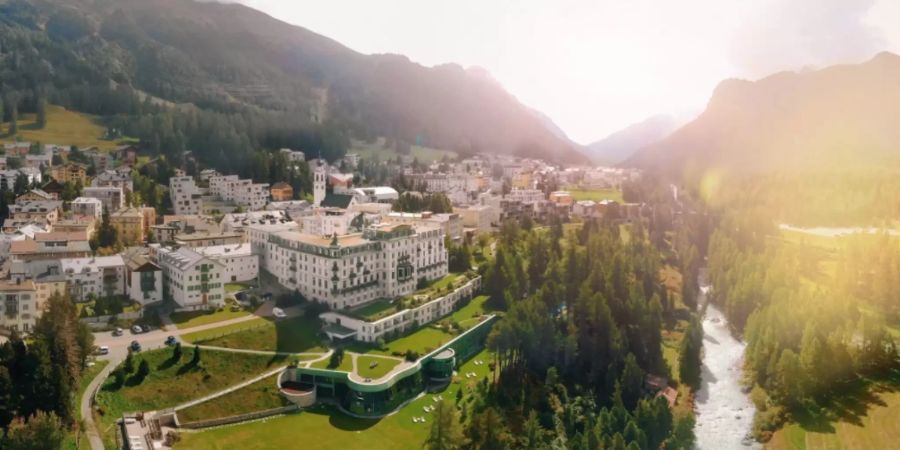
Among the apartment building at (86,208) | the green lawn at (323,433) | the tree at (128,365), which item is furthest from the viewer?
the apartment building at (86,208)

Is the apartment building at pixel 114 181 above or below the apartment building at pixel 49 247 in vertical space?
above

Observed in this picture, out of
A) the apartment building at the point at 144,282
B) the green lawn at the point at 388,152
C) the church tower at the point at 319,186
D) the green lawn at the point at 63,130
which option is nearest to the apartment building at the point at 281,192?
the church tower at the point at 319,186

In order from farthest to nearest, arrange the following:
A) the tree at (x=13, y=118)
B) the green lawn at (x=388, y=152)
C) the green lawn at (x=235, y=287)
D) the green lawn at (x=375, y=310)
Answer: the green lawn at (x=388, y=152)
the tree at (x=13, y=118)
the green lawn at (x=235, y=287)
the green lawn at (x=375, y=310)

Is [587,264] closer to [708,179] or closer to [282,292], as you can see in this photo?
[282,292]

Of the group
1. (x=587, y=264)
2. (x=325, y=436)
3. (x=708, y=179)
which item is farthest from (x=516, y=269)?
(x=708, y=179)

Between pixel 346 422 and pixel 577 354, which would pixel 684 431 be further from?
pixel 346 422

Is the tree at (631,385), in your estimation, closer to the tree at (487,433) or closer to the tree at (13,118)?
the tree at (487,433)

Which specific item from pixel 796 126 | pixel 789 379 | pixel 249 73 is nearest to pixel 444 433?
pixel 789 379
